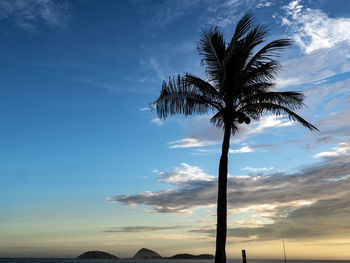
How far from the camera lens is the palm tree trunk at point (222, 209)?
1263 centimetres

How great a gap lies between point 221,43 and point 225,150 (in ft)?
15.7

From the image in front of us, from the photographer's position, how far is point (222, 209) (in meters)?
13.1

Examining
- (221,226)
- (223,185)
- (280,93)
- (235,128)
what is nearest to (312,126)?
(280,93)

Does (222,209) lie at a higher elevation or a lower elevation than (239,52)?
lower

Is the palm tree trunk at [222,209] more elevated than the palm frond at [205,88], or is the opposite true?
the palm frond at [205,88]

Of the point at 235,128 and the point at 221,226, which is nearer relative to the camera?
the point at 221,226

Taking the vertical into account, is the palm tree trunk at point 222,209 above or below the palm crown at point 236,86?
below

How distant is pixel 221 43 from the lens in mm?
15180

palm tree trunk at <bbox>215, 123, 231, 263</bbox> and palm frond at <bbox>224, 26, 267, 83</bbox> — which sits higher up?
palm frond at <bbox>224, 26, 267, 83</bbox>

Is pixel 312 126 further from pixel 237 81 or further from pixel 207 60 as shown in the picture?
pixel 207 60

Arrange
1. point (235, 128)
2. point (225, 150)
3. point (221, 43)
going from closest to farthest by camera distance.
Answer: point (225, 150) < point (221, 43) < point (235, 128)

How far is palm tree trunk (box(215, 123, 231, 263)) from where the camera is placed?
12.6 meters

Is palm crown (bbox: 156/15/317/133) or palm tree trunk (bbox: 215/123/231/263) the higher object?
palm crown (bbox: 156/15/317/133)

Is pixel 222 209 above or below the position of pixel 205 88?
below
